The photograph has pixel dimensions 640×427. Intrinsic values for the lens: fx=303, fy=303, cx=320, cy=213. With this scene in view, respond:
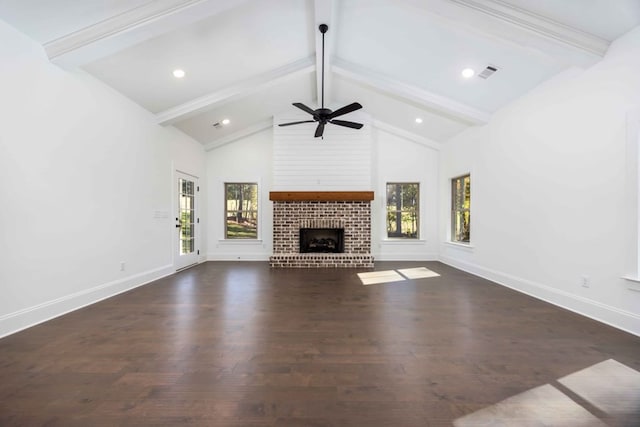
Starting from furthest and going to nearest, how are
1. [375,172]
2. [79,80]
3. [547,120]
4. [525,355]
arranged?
[375,172]
[547,120]
[79,80]
[525,355]

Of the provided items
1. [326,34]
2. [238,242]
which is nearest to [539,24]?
[326,34]

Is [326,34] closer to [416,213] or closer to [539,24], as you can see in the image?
[539,24]

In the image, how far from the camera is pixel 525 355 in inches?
90.7

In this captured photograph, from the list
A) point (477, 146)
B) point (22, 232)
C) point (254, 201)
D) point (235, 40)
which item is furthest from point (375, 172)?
point (22, 232)

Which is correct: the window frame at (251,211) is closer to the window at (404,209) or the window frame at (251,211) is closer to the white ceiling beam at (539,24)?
the window at (404,209)

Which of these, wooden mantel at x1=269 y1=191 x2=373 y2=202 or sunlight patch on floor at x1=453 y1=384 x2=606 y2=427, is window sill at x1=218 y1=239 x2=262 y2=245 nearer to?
wooden mantel at x1=269 y1=191 x2=373 y2=202

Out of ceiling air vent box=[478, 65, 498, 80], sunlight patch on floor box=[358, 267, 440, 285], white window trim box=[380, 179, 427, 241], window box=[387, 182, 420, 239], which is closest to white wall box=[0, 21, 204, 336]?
sunlight patch on floor box=[358, 267, 440, 285]

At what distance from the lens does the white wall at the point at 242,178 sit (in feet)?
23.9

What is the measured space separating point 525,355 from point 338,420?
5.39 ft

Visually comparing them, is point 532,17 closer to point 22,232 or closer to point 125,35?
point 125,35

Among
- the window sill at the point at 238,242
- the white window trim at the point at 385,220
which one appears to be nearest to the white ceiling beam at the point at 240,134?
the window sill at the point at 238,242

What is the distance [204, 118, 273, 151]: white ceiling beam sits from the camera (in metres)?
7.16

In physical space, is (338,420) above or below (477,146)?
below

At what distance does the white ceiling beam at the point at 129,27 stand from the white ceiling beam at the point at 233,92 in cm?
186
